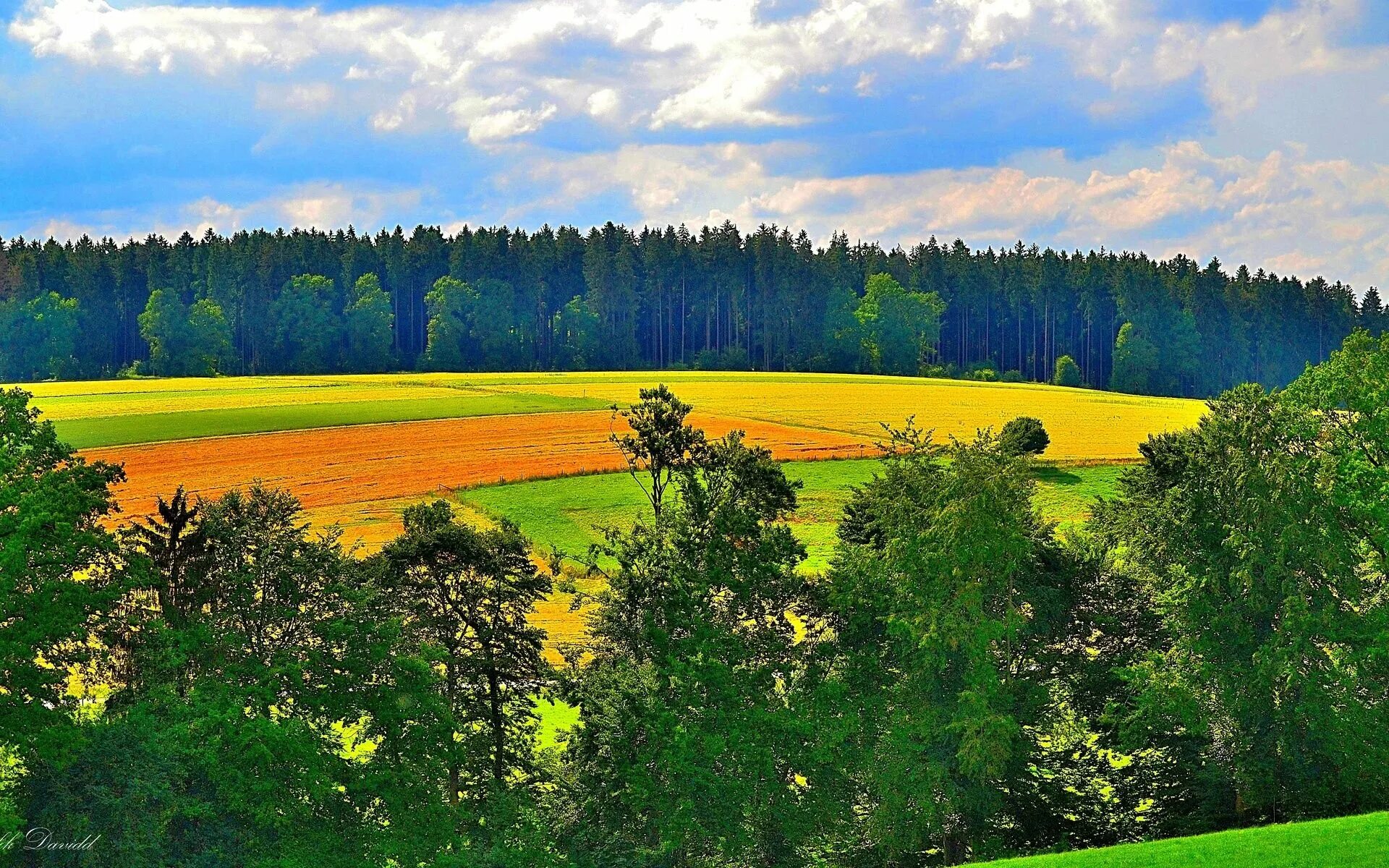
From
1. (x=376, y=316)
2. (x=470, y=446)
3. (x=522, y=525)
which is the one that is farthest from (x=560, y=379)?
(x=522, y=525)

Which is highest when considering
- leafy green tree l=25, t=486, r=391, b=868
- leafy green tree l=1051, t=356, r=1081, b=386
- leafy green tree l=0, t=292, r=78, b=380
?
leafy green tree l=0, t=292, r=78, b=380

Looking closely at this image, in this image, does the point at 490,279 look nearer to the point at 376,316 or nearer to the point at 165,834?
the point at 376,316

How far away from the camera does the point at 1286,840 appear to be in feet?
82.9

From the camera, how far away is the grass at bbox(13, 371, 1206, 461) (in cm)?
8831

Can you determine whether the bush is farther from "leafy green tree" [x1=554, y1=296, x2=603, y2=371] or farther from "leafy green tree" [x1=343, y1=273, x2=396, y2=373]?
"leafy green tree" [x1=343, y1=273, x2=396, y2=373]

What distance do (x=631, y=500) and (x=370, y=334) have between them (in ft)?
→ 337

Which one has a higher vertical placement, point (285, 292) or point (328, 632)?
point (285, 292)

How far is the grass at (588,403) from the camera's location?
8831 cm

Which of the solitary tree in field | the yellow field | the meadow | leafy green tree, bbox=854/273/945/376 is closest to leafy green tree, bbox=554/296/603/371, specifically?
the yellow field

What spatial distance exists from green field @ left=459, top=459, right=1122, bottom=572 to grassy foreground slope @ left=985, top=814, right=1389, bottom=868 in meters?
26.0

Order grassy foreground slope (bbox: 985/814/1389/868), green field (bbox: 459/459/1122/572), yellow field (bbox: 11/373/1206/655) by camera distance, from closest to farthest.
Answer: grassy foreground slope (bbox: 985/814/1389/868), green field (bbox: 459/459/1122/572), yellow field (bbox: 11/373/1206/655)

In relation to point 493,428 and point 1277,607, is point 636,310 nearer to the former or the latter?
point 493,428

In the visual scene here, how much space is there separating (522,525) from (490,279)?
364 feet

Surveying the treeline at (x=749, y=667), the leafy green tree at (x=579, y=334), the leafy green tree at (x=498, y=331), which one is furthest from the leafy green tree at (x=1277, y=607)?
the leafy green tree at (x=579, y=334)
